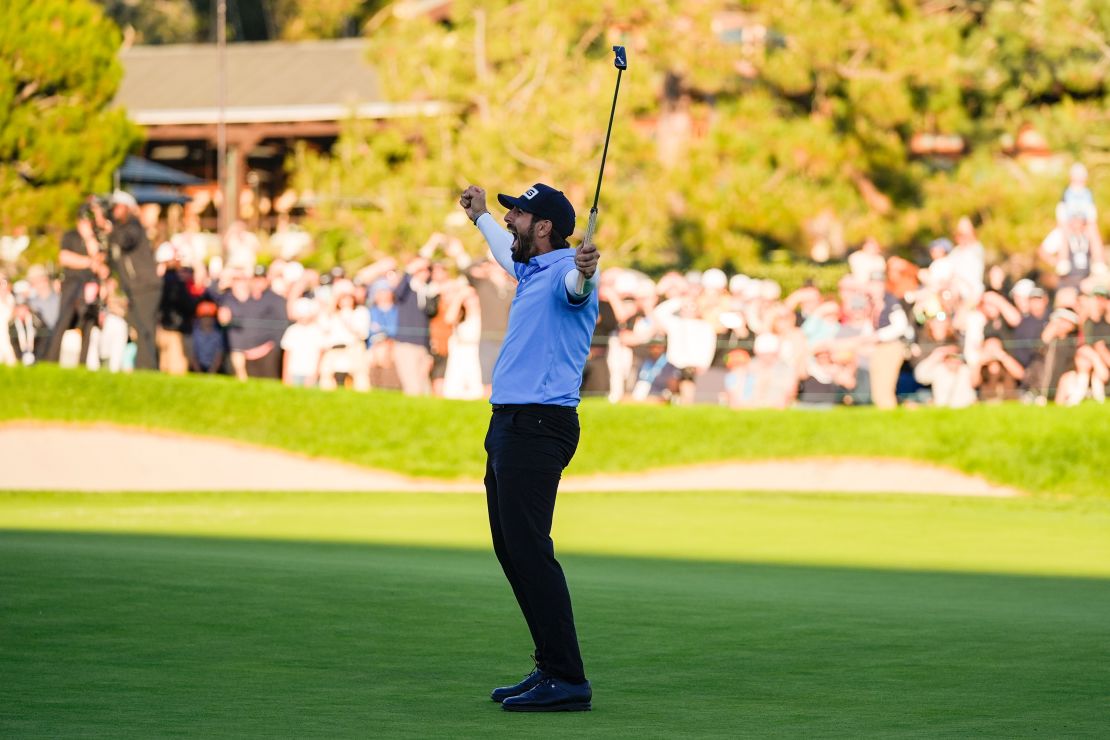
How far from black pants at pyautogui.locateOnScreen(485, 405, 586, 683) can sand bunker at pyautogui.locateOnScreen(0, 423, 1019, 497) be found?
11807 mm

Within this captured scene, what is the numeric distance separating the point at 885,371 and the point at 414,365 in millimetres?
4921

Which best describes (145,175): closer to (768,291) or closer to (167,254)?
(167,254)

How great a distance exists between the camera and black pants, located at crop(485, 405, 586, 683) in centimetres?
653

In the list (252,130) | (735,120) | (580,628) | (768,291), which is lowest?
(580,628)

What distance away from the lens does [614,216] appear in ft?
95.7

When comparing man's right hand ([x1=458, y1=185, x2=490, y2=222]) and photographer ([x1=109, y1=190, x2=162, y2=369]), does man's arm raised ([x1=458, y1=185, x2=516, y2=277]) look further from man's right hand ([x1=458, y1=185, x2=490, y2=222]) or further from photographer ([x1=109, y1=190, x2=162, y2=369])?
photographer ([x1=109, y1=190, x2=162, y2=369])

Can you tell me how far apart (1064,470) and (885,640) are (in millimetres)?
10249

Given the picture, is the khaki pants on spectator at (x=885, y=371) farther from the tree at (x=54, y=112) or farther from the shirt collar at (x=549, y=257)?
the tree at (x=54, y=112)

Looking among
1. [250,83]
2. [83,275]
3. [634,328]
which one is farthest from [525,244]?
[250,83]

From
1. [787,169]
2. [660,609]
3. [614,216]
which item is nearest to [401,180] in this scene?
[614,216]

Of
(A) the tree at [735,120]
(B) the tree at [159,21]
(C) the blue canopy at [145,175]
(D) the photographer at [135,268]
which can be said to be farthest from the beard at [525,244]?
(B) the tree at [159,21]

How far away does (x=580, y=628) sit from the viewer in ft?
27.6

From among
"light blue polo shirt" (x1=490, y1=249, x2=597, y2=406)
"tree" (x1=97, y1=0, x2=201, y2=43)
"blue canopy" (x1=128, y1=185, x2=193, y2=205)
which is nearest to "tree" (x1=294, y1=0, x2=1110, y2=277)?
"blue canopy" (x1=128, y1=185, x2=193, y2=205)

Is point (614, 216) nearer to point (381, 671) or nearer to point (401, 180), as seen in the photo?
point (401, 180)
